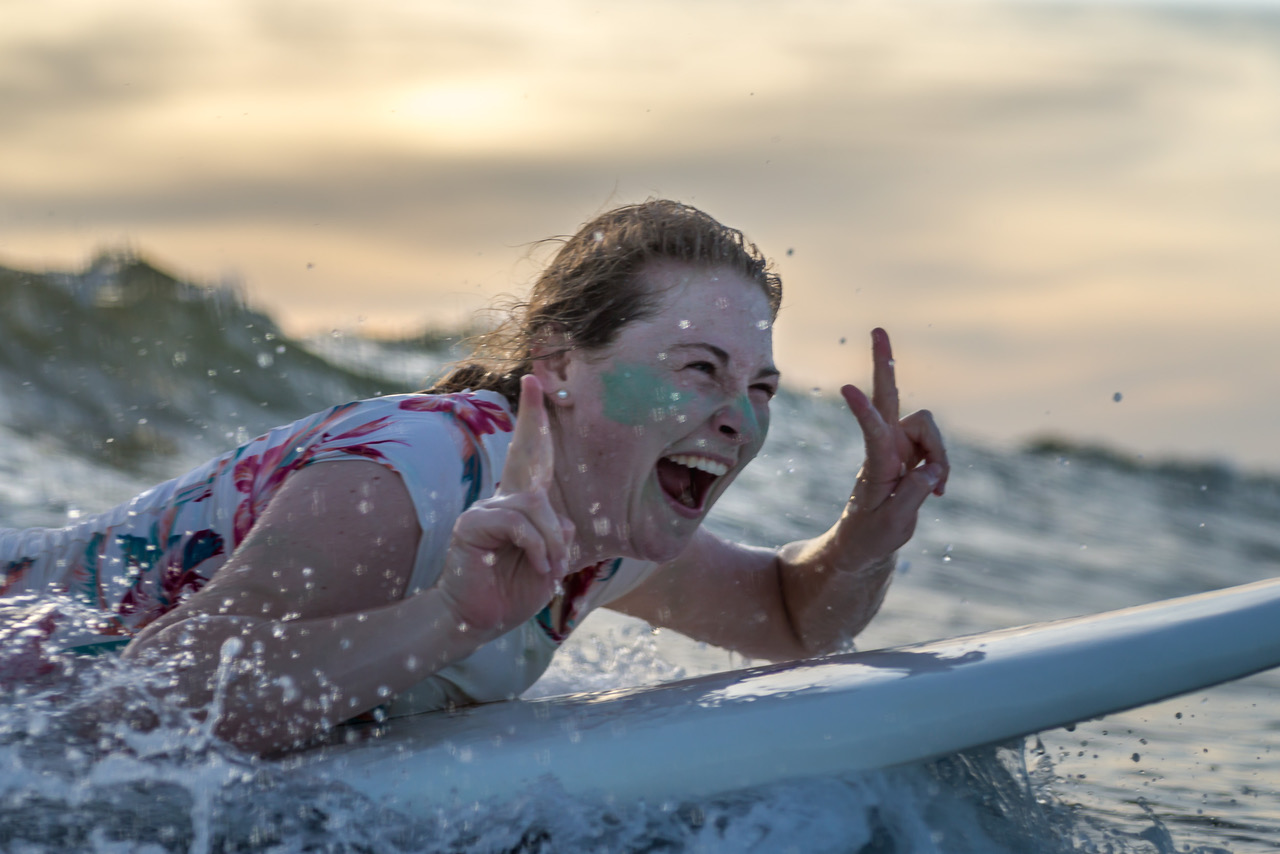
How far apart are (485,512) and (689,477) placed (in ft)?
2.72

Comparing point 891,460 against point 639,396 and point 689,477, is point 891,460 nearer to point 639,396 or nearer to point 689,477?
point 689,477

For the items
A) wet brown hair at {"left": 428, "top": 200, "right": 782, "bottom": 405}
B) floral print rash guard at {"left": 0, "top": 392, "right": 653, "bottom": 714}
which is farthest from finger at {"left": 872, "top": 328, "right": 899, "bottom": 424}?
floral print rash guard at {"left": 0, "top": 392, "right": 653, "bottom": 714}

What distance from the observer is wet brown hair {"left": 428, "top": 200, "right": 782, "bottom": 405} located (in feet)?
7.37

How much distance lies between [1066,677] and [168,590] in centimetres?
167

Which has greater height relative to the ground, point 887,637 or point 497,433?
point 497,433

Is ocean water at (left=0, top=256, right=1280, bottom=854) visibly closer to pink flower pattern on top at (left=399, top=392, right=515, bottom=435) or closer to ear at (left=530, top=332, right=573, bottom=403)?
pink flower pattern on top at (left=399, top=392, right=515, bottom=435)

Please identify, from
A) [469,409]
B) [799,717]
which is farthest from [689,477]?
[799,717]

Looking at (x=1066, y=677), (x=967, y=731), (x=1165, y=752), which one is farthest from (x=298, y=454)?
(x=1165, y=752)

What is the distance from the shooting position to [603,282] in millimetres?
2256

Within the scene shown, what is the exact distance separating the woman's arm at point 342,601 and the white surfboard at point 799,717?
6.7 inches

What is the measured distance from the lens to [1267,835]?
243 centimetres

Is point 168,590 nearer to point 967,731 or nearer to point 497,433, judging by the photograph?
point 497,433

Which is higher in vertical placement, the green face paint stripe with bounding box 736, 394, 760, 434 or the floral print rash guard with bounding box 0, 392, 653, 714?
the green face paint stripe with bounding box 736, 394, 760, 434

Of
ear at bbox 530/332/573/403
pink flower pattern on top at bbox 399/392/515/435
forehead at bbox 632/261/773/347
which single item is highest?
forehead at bbox 632/261/773/347
